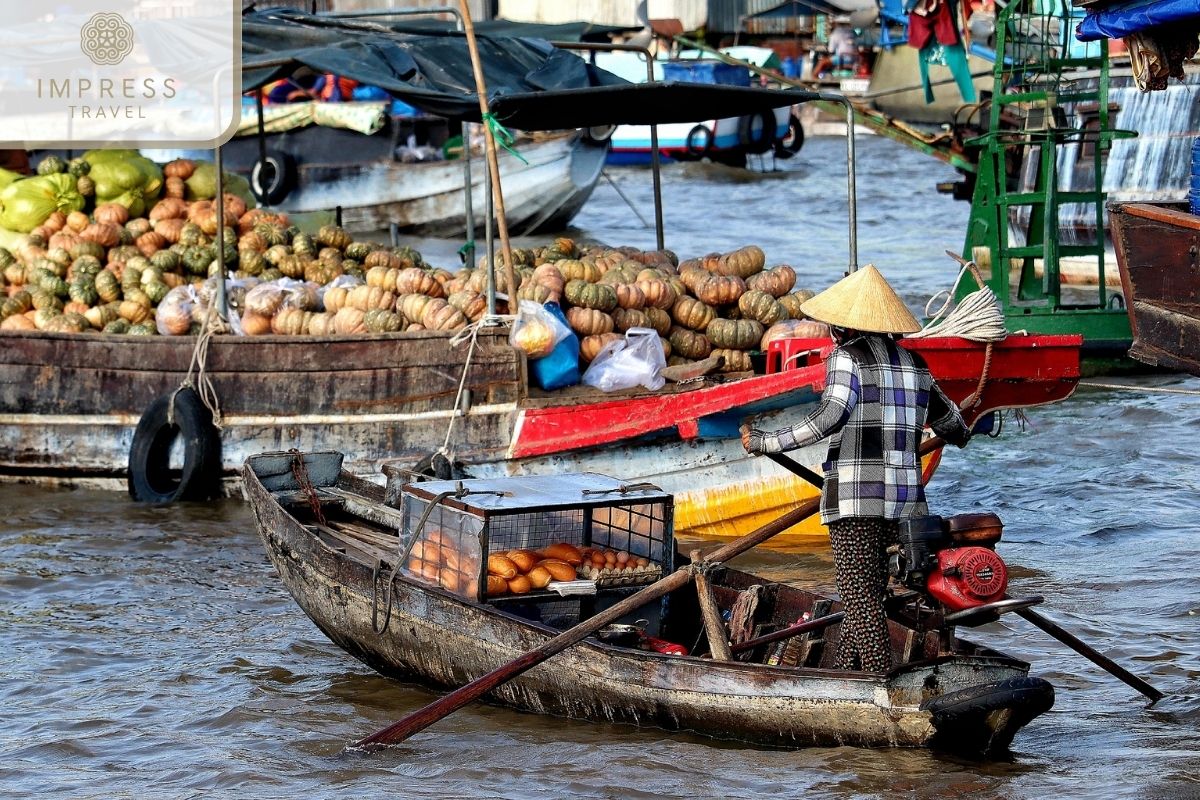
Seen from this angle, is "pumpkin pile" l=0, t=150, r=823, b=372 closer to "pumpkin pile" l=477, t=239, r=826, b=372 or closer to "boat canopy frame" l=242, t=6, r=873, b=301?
"pumpkin pile" l=477, t=239, r=826, b=372

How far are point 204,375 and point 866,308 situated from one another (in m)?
6.05

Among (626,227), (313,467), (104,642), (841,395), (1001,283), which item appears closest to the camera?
(841,395)

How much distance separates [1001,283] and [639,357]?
5.42m

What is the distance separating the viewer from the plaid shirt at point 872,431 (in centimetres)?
567

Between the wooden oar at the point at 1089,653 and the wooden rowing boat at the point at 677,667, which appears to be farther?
the wooden oar at the point at 1089,653

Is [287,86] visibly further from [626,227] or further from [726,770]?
[726,770]

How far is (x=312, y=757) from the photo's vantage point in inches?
247

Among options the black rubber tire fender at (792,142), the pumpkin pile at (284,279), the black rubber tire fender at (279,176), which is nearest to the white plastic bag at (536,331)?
the pumpkin pile at (284,279)

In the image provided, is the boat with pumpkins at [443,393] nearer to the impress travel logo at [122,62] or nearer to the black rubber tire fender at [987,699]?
the impress travel logo at [122,62]

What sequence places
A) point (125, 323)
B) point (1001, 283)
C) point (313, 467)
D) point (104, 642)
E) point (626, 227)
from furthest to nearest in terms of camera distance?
point (626, 227) → point (1001, 283) → point (125, 323) → point (313, 467) → point (104, 642)

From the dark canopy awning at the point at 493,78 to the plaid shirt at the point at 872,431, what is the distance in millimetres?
3501

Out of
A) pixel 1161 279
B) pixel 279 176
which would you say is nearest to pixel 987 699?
pixel 1161 279

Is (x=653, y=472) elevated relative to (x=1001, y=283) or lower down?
lower down

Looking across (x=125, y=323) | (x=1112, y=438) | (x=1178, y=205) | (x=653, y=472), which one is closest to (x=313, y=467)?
(x=653, y=472)
